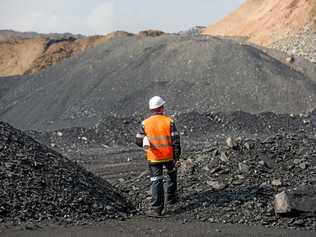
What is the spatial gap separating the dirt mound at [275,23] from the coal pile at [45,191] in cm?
2513

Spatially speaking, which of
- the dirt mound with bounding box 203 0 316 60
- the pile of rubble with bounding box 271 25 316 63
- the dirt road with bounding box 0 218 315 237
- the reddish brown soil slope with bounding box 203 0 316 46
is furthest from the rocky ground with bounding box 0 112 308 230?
the reddish brown soil slope with bounding box 203 0 316 46

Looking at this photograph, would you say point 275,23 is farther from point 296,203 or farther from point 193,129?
point 296,203

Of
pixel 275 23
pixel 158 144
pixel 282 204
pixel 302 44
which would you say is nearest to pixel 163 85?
pixel 302 44

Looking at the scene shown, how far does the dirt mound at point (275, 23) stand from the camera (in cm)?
3669

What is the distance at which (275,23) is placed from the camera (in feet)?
131

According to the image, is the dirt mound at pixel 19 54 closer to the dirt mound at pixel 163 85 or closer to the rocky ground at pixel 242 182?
the dirt mound at pixel 163 85

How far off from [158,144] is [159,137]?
Result: 11 cm

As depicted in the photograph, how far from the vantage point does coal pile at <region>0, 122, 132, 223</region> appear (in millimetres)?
8008

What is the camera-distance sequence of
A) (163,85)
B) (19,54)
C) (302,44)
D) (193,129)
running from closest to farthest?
1. (193,129)
2. (163,85)
3. (302,44)
4. (19,54)

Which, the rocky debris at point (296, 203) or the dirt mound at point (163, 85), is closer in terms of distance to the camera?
the rocky debris at point (296, 203)

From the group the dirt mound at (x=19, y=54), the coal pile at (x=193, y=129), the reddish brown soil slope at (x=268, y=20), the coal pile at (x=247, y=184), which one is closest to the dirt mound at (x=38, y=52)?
the dirt mound at (x=19, y=54)

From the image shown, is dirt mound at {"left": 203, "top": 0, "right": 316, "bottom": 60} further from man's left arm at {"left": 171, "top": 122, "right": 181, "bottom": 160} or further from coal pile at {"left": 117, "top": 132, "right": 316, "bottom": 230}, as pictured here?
man's left arm at {"left": 171, "top": 122, "right": 181, "bottom": 160}

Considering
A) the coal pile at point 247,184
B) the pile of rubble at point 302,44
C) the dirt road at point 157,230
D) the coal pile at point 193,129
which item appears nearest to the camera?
the dirt road at point 157,230

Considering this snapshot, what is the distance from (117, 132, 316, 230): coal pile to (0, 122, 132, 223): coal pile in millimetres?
764
